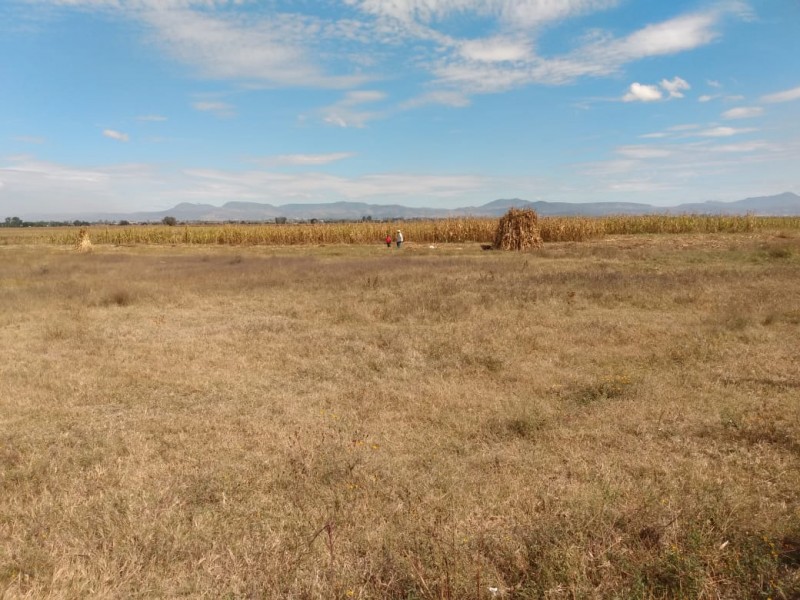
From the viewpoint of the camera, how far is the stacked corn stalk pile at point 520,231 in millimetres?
31547

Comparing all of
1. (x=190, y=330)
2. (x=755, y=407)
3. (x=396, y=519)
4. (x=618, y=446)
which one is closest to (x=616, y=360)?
(x=755, y=407)

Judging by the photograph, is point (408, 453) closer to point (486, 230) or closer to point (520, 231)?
point (520, 231)

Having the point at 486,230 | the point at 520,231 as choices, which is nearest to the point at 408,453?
the point at 520,231

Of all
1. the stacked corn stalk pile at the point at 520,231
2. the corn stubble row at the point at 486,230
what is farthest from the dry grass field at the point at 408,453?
the corn stubble row at the point at 486,230

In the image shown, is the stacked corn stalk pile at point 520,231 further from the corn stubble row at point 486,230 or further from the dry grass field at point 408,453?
the dry grass field at point 408,453

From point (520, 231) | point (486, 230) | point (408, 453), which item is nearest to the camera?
point (408, 453)

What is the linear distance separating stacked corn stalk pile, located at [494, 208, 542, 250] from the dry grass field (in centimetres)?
1955

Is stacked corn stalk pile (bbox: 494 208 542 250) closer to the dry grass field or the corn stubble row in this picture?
the corn stubble row

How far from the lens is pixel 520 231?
104 feet

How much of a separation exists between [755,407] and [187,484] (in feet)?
21.6

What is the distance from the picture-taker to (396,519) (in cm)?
400

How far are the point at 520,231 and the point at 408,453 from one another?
2808 cm

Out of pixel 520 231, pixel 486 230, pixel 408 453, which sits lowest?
pixel 408 453

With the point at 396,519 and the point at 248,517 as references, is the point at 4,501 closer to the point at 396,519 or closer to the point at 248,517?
the point at 248,517
